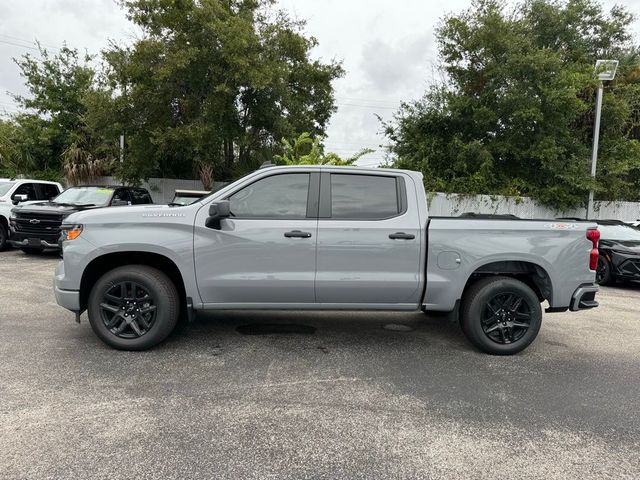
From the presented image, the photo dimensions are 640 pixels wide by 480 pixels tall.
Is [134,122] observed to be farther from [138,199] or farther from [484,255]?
[484,255]

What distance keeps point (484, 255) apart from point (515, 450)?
2107mm

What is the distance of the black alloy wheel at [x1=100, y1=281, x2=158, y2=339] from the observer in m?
4.66

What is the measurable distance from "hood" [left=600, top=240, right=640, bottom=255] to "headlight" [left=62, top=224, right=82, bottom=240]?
33.2ft

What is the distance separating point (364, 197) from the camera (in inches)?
192

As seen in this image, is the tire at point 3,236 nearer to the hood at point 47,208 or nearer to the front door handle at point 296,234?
the hood at point 47,208

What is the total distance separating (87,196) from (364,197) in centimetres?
947

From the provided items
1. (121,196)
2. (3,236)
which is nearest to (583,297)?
(121,196)

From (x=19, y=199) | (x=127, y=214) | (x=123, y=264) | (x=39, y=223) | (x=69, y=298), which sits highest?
(x=19, y=199)

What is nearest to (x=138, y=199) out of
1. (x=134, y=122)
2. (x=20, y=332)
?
(x=134, y=122)

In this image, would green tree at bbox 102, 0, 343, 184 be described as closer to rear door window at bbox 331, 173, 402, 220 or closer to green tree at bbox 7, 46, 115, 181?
green tree at bbox 7, 46, 115, 181

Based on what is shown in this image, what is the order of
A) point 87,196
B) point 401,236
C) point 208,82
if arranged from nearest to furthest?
1. point 401,236
2. point 87,196
3. point 208,82

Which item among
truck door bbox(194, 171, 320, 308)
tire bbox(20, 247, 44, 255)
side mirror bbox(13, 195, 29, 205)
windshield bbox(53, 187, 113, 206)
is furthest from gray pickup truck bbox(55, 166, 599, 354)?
side mirror bbox(13, 195, 29, 205)

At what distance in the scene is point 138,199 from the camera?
13.0m

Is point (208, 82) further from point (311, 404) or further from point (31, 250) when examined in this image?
point (311, 404)
